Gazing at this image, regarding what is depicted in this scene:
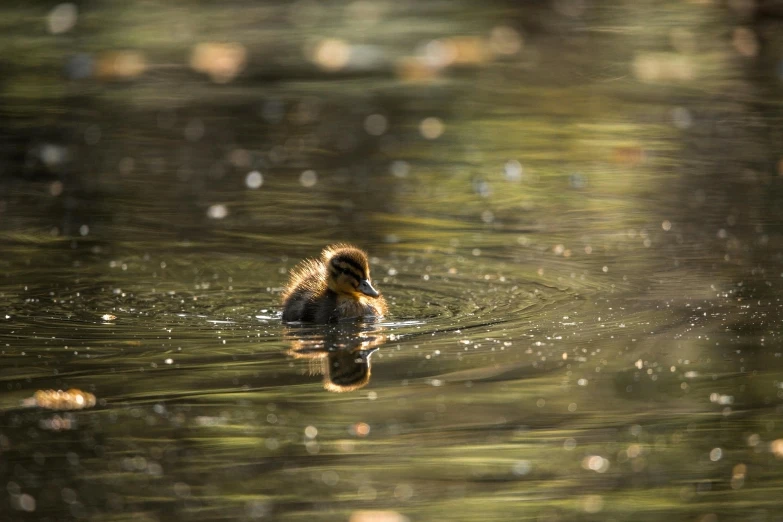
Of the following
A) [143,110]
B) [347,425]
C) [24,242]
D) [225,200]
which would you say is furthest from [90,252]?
[143,110]

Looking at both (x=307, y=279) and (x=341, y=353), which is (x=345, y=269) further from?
(x=341, y=353)

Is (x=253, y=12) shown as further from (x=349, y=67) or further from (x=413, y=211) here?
(x=413, y=211)

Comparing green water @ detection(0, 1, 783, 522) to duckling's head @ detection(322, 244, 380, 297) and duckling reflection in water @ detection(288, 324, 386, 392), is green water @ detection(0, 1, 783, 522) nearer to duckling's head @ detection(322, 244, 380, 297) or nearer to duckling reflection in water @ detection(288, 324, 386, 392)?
duckling reflection in water @ detection(288, 324, 386, 392)

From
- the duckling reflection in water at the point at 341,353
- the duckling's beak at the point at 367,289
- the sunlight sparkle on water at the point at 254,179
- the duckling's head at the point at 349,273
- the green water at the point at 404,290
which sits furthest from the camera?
the sunlight sparkle on water at the point at 254,179

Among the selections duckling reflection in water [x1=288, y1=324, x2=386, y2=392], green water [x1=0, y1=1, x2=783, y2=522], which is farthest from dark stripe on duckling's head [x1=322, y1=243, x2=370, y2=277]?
duckling reflection in water [x1=288, y1=324, x2=386, y2=392]

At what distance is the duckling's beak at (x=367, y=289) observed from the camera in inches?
283

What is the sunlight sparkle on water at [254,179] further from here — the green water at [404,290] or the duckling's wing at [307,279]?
the duckling's wing at [307,279]

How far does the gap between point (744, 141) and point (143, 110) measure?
18.7 ft

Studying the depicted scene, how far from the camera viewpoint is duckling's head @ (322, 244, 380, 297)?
736cm

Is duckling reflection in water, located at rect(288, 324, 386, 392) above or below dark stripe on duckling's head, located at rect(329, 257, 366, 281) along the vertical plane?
below

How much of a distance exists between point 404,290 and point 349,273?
51 centimetres

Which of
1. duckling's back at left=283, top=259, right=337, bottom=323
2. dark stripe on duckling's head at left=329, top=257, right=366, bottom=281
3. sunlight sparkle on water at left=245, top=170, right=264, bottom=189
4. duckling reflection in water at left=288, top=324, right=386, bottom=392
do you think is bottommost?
duckling reflection in water at left=288, top=324, right=386, bottom=392

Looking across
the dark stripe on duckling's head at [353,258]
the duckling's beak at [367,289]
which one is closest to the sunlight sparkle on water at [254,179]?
the dark stripe on duckling's head at [353,258]

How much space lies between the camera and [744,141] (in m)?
11.6
